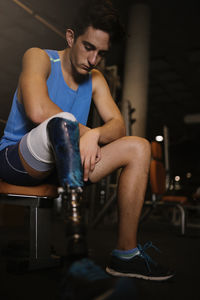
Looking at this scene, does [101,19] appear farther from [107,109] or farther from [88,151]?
[88,151]

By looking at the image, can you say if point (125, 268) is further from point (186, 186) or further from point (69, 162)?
point (186, 186)

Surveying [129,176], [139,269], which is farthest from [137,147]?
[139,269]

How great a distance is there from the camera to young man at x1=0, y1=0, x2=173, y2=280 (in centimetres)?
88

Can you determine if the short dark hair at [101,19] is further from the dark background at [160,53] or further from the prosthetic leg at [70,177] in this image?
the dark background at [160,53]

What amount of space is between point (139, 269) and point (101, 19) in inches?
31.8

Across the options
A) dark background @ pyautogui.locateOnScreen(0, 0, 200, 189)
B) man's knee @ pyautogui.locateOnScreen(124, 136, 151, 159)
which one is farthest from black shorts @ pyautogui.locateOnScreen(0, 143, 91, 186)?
dark background @ pyautogui.locateOnScreen(0, 0, 200, 189)

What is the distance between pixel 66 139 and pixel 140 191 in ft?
1.27

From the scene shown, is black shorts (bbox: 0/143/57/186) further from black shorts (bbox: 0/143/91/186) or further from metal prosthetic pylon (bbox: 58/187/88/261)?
metal prosthetic pylon (bbox: 58/187/88/261)

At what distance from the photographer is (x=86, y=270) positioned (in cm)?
55

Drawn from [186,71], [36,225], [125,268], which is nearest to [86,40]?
[36,225]

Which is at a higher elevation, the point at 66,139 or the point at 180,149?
the point at 180,149

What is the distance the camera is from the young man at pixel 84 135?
2.88 ft

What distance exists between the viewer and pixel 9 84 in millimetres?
1995

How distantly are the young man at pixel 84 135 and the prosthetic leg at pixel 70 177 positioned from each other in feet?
0.24
